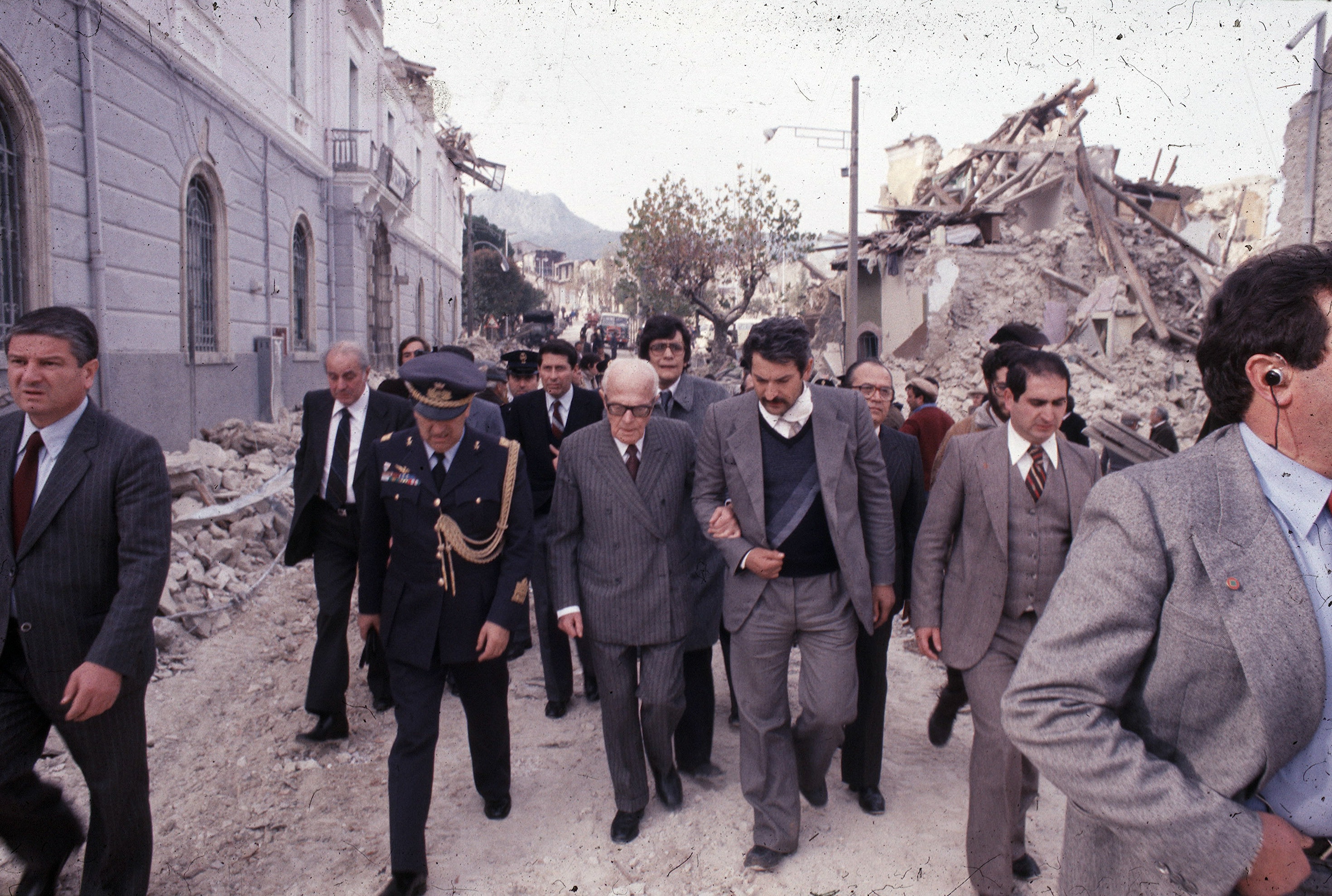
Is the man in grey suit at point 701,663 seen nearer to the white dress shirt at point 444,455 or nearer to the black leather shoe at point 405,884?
the white dress shirt at point 444,455

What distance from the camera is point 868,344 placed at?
23.8 metres

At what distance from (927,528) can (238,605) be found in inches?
212

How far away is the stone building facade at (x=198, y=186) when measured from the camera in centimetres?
736

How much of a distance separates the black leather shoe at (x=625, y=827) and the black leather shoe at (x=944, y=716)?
1.63 m

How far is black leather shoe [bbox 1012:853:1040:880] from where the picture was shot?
3.08 meters

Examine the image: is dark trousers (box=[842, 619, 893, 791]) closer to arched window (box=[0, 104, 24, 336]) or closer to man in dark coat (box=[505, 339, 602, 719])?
man in dark coat (box=[505, 339, 602, 719])

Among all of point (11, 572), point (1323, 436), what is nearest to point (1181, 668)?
point (1323, 436)

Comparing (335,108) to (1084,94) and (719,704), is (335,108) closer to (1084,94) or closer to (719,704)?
(719,704)

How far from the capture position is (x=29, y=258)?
7297 millimetres

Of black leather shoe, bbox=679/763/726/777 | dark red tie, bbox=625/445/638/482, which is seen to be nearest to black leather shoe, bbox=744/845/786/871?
black leather shoe, bbox=679/763/726/777

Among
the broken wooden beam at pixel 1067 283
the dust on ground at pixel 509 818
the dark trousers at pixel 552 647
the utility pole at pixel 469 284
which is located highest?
the utility pole at pixel 469 284

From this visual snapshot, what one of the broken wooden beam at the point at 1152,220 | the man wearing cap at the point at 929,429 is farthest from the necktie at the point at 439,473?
the broken wooden beam at the point at 1152,220

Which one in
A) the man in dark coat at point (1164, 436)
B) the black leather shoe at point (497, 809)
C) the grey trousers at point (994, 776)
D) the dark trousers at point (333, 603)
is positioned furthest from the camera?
the man in dark coat at point (1164, 436)

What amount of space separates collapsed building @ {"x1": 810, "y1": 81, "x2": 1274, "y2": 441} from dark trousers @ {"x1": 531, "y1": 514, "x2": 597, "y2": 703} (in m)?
14.5
